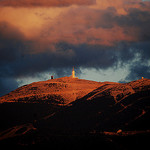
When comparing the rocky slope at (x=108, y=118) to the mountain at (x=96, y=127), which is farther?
the rocky slope at (x=108, y=118)

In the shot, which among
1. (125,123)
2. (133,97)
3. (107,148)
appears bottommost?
(107,148)

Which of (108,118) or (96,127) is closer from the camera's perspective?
(96,127)

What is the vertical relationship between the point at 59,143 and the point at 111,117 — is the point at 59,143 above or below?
below

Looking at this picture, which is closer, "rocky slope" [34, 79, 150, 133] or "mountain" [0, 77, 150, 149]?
"mountain" [0, 77, 150, 149]

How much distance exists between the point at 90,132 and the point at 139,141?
32135 millimetres

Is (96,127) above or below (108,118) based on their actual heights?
below

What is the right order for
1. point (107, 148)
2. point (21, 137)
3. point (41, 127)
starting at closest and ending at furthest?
point (107, 148)
point (21, 137)
point (41, 127)

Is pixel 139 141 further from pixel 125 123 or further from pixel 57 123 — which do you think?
pixel 57 123

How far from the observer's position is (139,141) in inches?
5531

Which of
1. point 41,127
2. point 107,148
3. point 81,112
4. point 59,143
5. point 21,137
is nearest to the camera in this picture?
point 107,148

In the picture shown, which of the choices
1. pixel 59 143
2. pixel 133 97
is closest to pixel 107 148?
pixel 59 143

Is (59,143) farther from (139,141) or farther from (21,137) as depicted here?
(139,141)

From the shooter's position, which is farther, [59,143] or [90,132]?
[90,132]

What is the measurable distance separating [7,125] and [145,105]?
9070 centimetres
